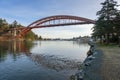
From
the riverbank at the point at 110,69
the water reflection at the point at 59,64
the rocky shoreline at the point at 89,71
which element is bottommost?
the water reflection at the point at 59,64

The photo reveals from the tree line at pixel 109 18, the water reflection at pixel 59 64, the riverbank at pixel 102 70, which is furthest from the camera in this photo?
the tree line at pixel 109 18

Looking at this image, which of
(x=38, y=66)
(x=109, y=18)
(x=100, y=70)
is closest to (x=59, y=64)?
(x=38, y=66)

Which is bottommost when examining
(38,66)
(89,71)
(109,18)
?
→ (38,66)

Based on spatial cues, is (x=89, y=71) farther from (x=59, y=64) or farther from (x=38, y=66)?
(x=59, y=64)

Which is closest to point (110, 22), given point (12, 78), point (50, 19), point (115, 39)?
point (115, 39)

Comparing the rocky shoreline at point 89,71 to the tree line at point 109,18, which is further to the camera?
the tree line at point 109,18

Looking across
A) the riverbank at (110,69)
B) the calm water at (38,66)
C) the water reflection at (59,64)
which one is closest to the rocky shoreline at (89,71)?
the riverbank at (110,69)

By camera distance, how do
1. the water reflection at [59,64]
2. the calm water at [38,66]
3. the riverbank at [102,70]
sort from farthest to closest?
the water reflection at [59,64] → the calm water at [38,66] → the riverbank at [102,70]

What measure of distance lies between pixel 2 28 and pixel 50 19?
34767 millimetres

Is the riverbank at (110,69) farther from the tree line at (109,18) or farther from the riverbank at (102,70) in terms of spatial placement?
the tree line at (109,18)

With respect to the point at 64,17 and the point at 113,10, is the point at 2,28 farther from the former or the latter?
the point at 113,10

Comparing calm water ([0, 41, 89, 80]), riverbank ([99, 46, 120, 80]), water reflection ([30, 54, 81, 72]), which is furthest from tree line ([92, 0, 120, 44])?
riverbank ([99, 46, 120, 80])

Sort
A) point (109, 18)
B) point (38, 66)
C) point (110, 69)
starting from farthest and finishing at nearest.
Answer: point (109, 18) → point (38, 66) → point (110, 69)

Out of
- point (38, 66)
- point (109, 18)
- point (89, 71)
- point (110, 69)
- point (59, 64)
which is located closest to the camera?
point (89, 71)
